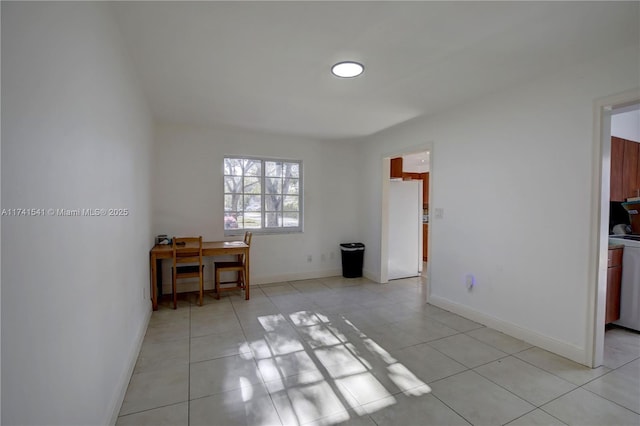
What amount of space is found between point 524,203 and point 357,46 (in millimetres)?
2097

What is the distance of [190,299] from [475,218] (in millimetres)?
3734

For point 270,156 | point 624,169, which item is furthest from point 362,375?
point 624,169

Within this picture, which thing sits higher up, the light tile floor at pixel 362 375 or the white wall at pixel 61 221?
the white wall at pixel 61 221

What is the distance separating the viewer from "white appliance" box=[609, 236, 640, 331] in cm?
298

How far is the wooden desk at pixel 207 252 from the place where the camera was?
3.57 metres

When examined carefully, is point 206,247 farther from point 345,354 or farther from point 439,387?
point 439,387

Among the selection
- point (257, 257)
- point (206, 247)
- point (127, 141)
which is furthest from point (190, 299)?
point (127, 141)

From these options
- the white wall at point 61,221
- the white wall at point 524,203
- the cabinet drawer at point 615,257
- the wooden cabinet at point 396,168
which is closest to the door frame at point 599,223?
the white wall at point 524,203

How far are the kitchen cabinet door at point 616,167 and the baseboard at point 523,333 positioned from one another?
6.79 feet

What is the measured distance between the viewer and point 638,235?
3.49 metres

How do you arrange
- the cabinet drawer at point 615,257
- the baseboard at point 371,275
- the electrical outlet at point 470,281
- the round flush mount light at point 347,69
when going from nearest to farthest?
the round flush mount light at point 347,69 → the cabinet drawer at point 615,257 → the electrical outlet at point 470,281 → the baseboard at point 371,275

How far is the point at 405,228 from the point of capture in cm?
517

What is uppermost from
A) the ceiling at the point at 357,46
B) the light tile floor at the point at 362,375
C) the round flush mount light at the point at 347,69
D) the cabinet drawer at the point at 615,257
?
the ceiling at the point at 357,46

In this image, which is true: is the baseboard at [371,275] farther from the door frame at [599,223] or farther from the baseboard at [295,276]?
the door frame at [599,223]
